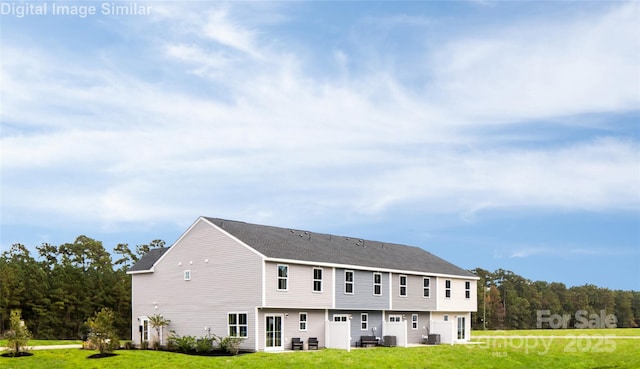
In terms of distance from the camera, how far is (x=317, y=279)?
Answer: 3700 centimetres

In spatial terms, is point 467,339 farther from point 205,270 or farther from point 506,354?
point 205,270

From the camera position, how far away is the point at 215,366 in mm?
28469

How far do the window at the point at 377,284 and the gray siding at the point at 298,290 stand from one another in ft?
12.8

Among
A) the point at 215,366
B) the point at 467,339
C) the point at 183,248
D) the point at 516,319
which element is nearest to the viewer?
the point at 215,366

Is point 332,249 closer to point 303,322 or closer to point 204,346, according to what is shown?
point 303,322

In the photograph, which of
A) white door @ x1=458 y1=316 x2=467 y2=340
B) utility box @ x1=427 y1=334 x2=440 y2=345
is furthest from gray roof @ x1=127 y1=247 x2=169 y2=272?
white door @ x1=458 y1=316 x2=467 y2=340

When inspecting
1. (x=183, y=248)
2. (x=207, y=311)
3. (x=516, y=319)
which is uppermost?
(x=183, y=248)

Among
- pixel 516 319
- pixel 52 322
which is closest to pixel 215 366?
pixel 52 322

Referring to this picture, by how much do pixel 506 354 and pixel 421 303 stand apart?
10.3 m

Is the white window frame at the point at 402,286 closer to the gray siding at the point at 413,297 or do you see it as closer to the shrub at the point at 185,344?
the gray siding at the point at 413,297

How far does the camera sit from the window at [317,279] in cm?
3681

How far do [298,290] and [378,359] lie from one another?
6.23m

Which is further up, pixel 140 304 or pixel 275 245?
pixel 275 245

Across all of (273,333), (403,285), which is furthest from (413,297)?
(273,333)
